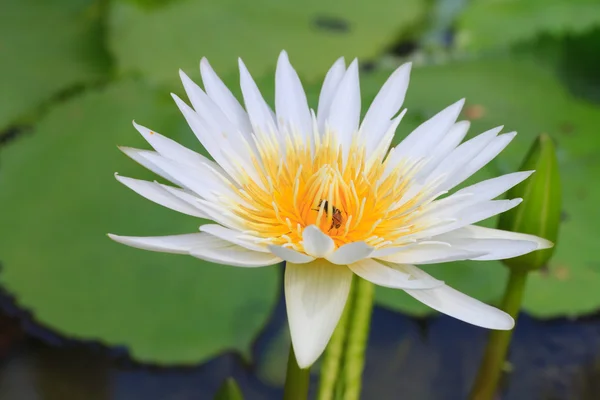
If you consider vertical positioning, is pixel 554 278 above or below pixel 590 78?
below

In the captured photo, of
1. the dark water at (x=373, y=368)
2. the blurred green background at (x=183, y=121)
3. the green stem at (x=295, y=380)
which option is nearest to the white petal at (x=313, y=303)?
the green stem at (x=295, y=380)

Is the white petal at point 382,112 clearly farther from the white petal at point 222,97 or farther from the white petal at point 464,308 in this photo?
the white petal at point 464,308

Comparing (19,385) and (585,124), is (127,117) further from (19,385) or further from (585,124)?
(585,124)

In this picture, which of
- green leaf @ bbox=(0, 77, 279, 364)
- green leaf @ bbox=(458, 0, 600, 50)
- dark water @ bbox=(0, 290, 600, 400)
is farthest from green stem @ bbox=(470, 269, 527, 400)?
green leaf @ bbox=(458, 0, 600, 50)

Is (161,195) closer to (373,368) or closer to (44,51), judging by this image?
(373,368)

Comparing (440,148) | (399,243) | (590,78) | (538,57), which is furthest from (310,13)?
(399,243)

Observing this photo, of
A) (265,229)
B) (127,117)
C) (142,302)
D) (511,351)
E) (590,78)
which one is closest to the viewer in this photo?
(265,229)

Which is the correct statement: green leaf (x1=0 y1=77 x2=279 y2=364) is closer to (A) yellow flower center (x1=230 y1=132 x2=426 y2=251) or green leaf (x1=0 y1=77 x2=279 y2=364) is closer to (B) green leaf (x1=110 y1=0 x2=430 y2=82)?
(B) green leaf (x1=110 y1=0 x2=430 y2=82)

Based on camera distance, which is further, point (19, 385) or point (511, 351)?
point (511, 351)
